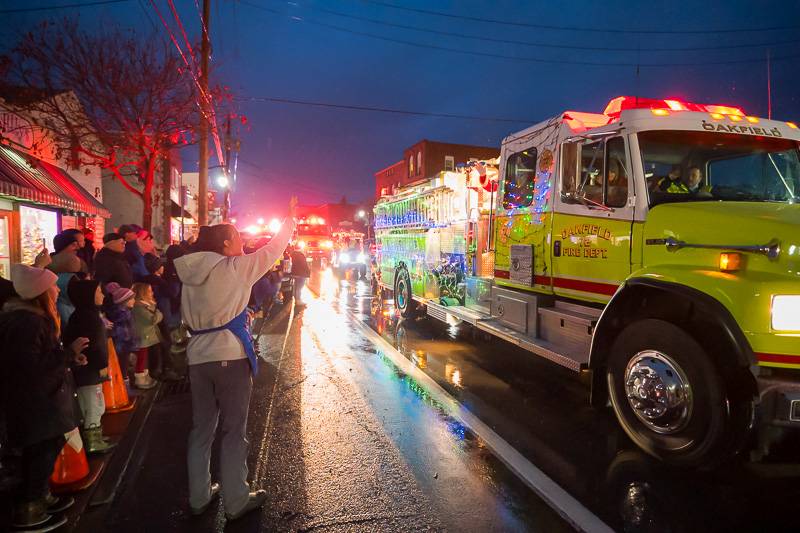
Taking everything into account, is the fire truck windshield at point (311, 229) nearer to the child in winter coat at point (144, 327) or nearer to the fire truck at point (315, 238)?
the fire truck at point (315, 238)

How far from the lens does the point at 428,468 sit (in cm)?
387

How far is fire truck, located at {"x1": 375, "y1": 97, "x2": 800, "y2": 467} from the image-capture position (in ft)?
10.9

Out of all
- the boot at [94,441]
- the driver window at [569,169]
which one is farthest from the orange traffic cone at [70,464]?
the driver window at [569,169]

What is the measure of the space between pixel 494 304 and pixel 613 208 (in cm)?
261

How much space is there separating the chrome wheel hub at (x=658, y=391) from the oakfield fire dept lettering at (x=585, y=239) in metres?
1.18

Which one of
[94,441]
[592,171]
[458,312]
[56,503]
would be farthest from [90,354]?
[458,312]

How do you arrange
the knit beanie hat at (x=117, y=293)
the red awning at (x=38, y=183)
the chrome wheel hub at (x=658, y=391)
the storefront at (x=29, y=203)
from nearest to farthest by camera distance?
the chrome wheel hub at (x=658, y=391)
the knit beanie hat at (x=117, y=293)
the red awning at (x=38, y=183)
the storefront at (x=29, y=203)

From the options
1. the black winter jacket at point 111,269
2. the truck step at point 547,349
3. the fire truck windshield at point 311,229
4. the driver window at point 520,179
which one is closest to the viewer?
the truck step at point 547,349

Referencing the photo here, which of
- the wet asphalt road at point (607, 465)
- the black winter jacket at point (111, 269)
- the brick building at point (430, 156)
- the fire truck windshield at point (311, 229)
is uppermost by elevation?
the brick building at point (430, 156)

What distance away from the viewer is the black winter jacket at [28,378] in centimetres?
295

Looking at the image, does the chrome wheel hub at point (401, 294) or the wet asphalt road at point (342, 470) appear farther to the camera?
the chrome wheel hub at point (401, 294)

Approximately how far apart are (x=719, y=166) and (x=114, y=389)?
654 cm

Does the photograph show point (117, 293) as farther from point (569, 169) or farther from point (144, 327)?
point (569, 169)

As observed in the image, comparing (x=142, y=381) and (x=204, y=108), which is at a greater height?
(x=204, y=108)
